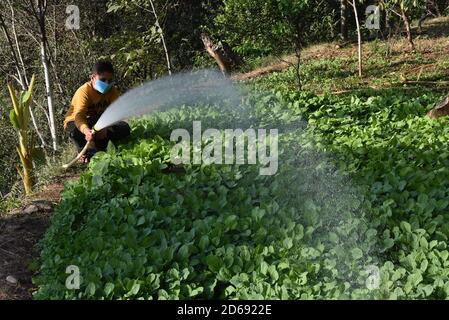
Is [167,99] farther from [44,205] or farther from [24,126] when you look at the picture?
[44,205]

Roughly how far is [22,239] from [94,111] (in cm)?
204

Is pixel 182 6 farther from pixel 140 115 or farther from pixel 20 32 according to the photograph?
pixel 140 115

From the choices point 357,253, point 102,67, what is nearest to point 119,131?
point 102,67

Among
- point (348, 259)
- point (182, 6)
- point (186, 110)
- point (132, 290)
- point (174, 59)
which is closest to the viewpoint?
point (132, 290)

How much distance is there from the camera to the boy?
6.12m

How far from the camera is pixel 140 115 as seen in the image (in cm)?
768

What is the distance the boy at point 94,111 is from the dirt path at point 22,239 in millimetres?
→ 602

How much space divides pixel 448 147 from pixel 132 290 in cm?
331

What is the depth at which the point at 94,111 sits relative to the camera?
21.1ft

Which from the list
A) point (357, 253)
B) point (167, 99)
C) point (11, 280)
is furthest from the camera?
point (167, 99)

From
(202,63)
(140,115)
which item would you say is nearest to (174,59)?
(202,63)

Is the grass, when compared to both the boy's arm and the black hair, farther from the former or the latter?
the boy's arm

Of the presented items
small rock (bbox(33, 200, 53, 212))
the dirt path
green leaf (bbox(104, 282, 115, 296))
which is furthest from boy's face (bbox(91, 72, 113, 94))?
green leaf (bbox(104, 282, 115, 296))

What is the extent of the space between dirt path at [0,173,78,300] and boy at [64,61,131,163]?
0.60 m
